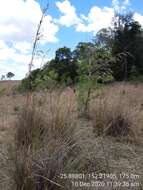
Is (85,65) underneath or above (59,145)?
above

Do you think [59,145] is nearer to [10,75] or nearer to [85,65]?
[10,75]

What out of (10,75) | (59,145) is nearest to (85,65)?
(10,75)

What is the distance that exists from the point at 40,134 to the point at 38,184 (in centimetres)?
123

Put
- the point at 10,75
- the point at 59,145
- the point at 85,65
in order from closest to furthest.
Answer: the point at 59,145 → the point at 10,75 → the point at 85,65

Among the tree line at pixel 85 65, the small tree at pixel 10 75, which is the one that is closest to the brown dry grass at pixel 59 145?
the tree line at pixel 85 65

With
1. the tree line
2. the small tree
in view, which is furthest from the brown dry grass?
the small tree

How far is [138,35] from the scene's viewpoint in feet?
110

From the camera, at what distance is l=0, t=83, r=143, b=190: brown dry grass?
288 centimetres

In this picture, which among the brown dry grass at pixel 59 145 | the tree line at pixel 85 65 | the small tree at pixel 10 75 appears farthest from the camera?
the small tree at pixel 10 75

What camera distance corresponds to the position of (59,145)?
3.12 metres

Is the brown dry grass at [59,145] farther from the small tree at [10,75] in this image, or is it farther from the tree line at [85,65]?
the small tree at [10,75]

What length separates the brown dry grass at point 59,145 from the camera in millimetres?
2879

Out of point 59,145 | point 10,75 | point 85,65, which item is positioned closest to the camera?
point 59,145

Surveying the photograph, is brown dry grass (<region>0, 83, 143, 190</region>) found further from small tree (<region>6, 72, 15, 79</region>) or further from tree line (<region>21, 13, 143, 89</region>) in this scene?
small tree (<region>6, 72, 15, 79</region>)
